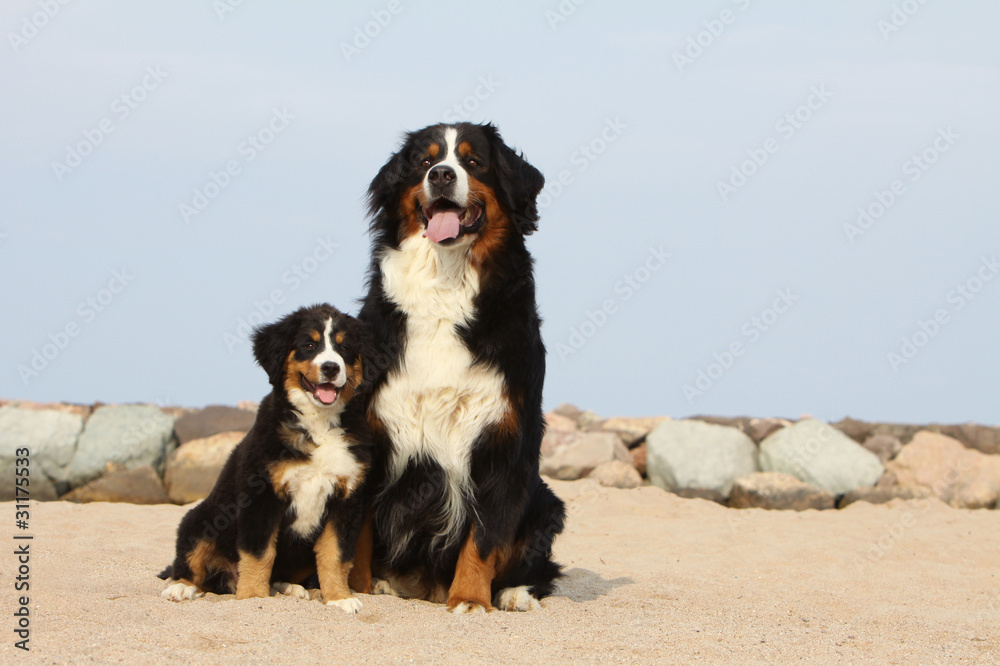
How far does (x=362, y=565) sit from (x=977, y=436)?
9.53 m

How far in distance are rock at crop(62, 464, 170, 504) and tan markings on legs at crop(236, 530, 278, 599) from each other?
6246mm

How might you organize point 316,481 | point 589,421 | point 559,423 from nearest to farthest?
point 316,481
point 559,423
point 589,421

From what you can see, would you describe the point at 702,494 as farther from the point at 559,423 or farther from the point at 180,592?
the point at 180,592

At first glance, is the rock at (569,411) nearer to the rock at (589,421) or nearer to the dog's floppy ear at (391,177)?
the rock at (589,421)

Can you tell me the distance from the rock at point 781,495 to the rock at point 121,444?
666 cm

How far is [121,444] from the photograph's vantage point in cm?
1044

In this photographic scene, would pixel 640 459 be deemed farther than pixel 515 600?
Yes

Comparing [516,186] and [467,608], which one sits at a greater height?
[516,186]

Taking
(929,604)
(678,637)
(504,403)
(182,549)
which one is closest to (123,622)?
(182,549)

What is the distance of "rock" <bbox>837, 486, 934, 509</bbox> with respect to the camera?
1074cm

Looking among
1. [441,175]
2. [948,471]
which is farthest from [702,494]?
[441,175]

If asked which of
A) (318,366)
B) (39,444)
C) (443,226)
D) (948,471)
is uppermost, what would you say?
(443,226)

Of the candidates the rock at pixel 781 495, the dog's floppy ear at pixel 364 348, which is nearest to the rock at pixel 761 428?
the rock at pixel 781 495

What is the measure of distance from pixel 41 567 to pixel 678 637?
3839 millimetres
